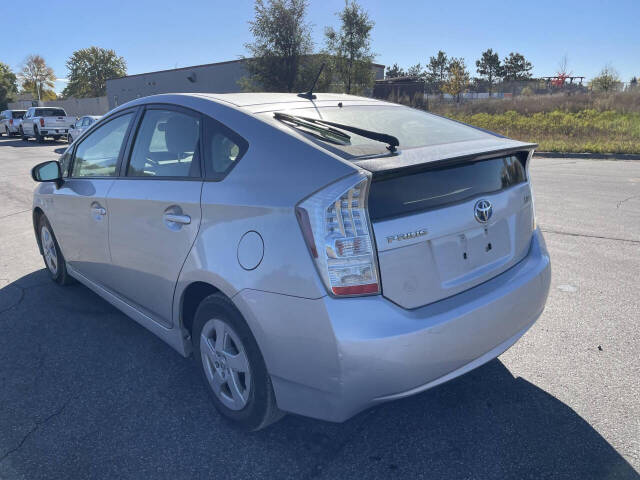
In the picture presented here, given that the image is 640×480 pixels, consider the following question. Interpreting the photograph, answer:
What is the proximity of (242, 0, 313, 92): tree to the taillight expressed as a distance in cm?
2447

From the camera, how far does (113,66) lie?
83.0 m

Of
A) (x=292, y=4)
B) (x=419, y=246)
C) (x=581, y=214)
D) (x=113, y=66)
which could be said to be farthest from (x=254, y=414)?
(x=113, y=66)

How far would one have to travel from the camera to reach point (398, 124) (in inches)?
114

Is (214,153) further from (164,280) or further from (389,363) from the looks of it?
(389,363)

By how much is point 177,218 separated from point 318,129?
86 cm

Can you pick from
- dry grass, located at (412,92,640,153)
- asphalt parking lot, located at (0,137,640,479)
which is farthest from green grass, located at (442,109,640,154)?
asphalt parking lot, located at (0,137,640,479)

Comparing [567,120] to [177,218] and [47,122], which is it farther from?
[47,122]

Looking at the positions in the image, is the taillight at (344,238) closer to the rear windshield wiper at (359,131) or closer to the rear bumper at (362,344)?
the rear bumper at (362,344)

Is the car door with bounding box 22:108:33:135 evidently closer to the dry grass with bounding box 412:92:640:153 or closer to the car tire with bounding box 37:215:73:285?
the dry grass with bounding box 412:92:640:153

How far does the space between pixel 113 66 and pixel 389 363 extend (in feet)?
305

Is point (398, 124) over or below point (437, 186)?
over

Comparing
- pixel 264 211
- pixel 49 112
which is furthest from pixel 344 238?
pixel 49 112

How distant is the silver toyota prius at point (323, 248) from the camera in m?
1.95

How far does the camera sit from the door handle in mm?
2519
